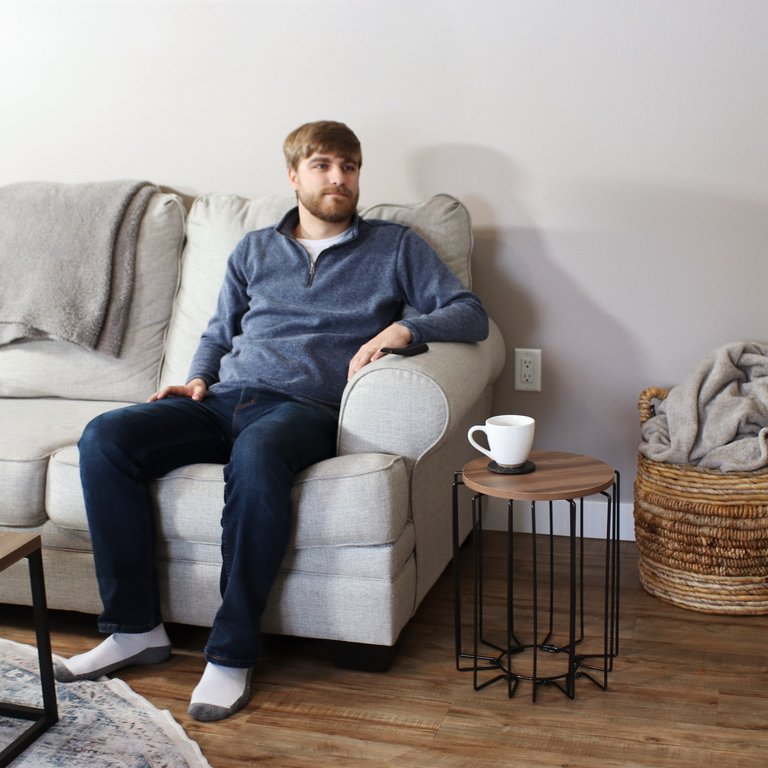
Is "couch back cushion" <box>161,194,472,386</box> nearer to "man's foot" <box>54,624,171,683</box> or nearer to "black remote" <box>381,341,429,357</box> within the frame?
"black remote" <box>381,341,429,357</box>

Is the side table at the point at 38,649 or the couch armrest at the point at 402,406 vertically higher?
the couch armrest at the point at 402,406

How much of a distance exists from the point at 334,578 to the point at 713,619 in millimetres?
856

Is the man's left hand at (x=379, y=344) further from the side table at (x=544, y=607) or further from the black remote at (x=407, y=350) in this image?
the side table at (x=544, y=607)

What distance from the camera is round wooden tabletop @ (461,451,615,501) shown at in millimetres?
1683

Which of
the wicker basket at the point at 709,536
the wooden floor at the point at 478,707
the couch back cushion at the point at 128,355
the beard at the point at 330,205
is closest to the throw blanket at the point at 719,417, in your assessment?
the wicker basket at the point at 709,536

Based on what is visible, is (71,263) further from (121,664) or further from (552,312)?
(552,312)

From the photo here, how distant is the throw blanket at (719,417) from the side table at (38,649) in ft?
4.27

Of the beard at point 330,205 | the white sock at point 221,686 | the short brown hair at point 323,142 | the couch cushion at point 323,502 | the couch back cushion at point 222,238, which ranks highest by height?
the short brown hair at point 323,142

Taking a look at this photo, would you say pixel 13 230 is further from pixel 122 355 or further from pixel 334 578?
pixel 334 578

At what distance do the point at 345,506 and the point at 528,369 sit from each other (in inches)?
38.2

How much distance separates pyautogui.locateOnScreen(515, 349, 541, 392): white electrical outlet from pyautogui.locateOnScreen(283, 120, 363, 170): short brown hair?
0.69 m

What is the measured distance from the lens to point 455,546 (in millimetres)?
1877

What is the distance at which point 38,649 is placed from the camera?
5.66 feet

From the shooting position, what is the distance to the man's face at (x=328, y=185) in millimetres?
2238
